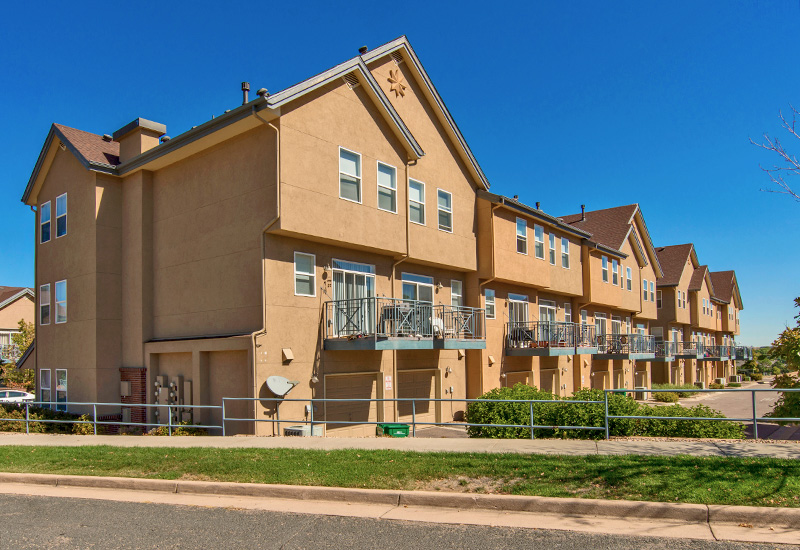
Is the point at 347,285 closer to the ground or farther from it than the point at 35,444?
farther from it

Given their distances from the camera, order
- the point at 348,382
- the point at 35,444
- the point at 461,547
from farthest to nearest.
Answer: the point at 348,382, the point at 35,444, the point at 461,547

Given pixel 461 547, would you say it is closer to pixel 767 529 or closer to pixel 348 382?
pixel 767 529

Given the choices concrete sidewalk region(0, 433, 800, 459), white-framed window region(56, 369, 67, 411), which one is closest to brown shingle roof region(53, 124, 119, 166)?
white-framed window region(56, 369, 67, 411)

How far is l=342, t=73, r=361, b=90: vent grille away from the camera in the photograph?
18.7m

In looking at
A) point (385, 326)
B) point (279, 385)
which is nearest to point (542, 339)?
point (385, 326)

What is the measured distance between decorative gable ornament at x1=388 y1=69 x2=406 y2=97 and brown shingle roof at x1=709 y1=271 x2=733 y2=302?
54497 millimetres

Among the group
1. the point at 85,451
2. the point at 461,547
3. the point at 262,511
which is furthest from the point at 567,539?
the point at 85,451

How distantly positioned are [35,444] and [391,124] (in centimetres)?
1294

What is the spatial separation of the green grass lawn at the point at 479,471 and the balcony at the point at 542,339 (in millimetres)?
16029

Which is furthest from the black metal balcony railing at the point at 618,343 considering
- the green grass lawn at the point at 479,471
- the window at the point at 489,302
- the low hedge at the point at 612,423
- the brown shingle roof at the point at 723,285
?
the brown shingle roof at the point at 723,285

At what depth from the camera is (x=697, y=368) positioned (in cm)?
5944

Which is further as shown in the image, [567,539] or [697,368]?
[697,368]

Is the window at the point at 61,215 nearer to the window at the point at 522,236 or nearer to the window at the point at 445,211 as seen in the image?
the window at the point at 445,211

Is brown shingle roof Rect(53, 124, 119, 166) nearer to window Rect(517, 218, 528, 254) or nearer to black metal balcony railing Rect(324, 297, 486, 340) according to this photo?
black metal balcony railing Rect(324, 297, 486, 340)
